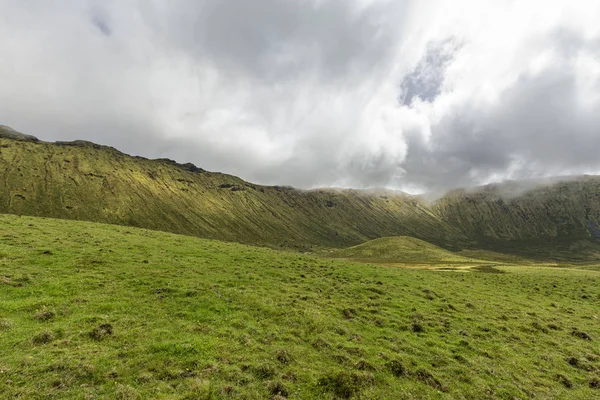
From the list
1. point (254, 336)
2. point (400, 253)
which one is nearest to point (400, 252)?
point (400, 253)

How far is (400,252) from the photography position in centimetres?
14200

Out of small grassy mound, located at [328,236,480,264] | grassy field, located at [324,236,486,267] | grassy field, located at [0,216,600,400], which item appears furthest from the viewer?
small grassy mound, located at [328,236,480,264]

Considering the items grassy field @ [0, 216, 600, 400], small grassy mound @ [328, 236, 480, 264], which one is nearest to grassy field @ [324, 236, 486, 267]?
small grassy mound @ [328, 236, 480, 264]

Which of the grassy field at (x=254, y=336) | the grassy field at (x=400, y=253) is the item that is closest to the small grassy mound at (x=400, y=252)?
the grassy field at (x=400, y=253)

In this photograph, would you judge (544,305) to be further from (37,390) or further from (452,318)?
(37,390)

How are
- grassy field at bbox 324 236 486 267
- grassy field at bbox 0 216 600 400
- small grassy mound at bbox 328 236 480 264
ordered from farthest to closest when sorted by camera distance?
small grassy mound at bbox 328 236 480 264 → grassy field at bbox 324 236 486 267 → grassy field at bbox 0 216 600 400

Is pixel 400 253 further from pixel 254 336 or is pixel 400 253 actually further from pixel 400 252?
pixel 254 336

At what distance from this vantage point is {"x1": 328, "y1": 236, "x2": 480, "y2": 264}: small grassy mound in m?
129

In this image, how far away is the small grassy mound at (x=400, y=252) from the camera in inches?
5064

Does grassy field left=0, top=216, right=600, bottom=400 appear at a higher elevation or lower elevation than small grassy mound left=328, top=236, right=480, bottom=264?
lower

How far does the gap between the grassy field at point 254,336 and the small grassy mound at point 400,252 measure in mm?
92483

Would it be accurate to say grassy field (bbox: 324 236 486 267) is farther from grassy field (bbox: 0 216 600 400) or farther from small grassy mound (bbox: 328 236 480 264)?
grassy field (bbox: 0 216 600 400)

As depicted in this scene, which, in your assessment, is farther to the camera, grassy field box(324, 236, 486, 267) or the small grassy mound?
the small grassy mound

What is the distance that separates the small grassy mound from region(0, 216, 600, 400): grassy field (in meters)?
92.5
